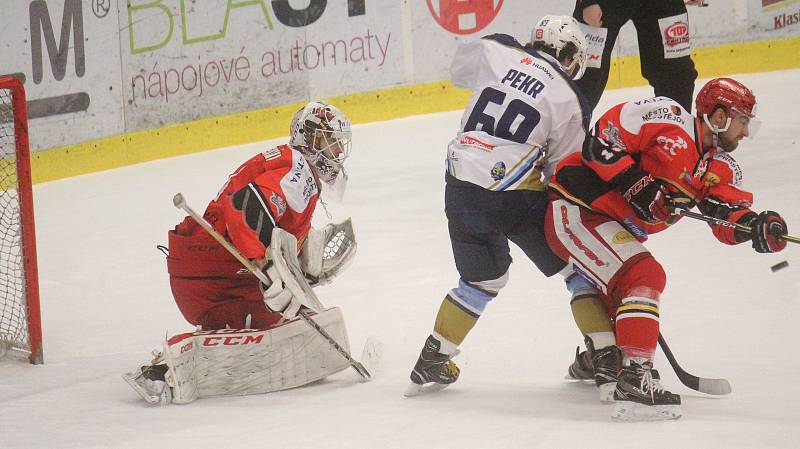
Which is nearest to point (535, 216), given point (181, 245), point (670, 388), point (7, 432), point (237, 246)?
point (670, 388)

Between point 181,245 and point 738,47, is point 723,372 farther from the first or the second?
point 738,47

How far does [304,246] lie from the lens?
3449 mm

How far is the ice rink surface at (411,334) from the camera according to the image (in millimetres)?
2660

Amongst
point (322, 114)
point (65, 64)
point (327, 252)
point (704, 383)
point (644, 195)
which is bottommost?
point (704, 383)

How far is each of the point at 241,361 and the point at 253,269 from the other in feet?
0.98

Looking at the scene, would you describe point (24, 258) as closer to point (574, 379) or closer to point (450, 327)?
point (450, 327)

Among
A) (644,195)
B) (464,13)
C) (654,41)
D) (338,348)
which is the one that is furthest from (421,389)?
(464,13)

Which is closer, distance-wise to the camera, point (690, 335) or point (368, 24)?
point (690, 335)

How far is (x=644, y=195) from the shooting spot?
275 centimetres

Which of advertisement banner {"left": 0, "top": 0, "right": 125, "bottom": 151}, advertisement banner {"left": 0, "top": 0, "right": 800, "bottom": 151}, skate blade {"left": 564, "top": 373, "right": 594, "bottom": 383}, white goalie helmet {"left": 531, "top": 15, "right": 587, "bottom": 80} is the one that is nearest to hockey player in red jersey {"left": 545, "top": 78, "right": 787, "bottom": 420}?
skate blade {"left": 564, "top": 373, "right": 594, "bottom": 383}

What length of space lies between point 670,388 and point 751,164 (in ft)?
8.84

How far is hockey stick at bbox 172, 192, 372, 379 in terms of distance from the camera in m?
3.09

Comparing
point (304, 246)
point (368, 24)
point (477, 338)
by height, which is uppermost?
point (368, 24)

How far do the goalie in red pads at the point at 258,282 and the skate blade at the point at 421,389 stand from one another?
1.20 feet
